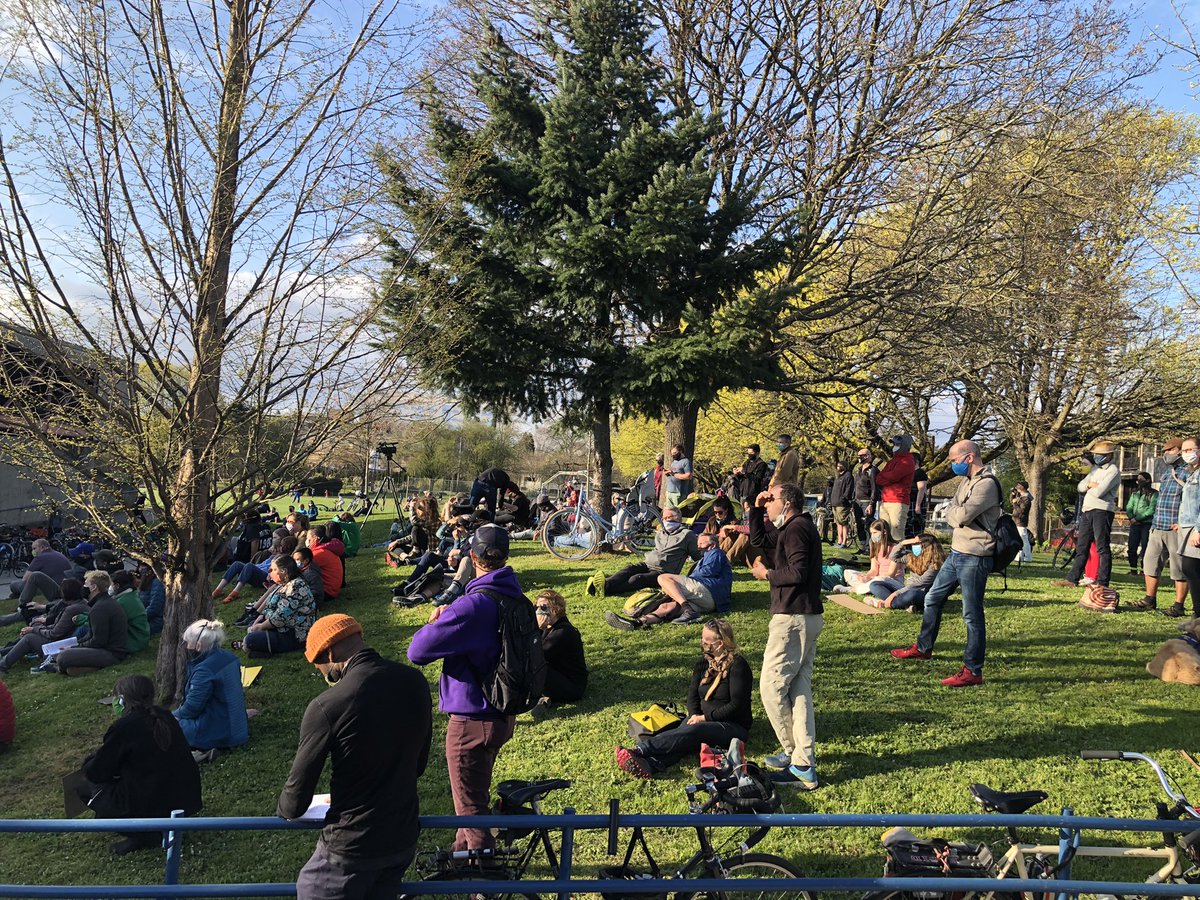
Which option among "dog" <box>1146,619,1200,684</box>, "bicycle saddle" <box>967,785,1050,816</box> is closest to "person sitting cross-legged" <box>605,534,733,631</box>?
Answer: "dog" <box>1146,619,1200,684</box>

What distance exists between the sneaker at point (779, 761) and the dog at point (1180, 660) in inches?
162

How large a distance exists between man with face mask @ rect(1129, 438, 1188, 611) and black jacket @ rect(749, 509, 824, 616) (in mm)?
5736

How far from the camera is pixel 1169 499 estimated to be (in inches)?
374

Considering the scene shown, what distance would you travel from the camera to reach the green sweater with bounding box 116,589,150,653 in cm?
1081

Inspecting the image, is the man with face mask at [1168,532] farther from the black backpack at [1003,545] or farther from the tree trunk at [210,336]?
the tree trunk at [210,336]

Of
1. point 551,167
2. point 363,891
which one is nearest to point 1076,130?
point 551,167

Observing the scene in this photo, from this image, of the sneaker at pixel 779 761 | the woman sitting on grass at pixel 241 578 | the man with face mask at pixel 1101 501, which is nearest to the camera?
the sneaker at pixel 779 761

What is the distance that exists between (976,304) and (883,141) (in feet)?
10.4

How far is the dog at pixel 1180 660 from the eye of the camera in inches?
295

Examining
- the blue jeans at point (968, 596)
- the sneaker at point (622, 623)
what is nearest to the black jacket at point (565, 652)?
the sneaker at point (622, 623)

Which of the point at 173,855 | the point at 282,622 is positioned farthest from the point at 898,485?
the point at 173,855

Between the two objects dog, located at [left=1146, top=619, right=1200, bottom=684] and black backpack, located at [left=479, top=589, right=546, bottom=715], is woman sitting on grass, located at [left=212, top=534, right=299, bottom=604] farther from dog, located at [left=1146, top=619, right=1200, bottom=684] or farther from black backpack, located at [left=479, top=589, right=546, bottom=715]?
dog, located at [left=1146, top=619, right=1200, bottom=684]

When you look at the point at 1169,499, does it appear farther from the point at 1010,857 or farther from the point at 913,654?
the point at 1010,857

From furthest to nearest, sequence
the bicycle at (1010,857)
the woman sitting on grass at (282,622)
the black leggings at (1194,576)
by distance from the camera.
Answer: the woman sitting on grass at (282,622) < the black leggings at (1194,576) < the bicycle at (1010,857)
